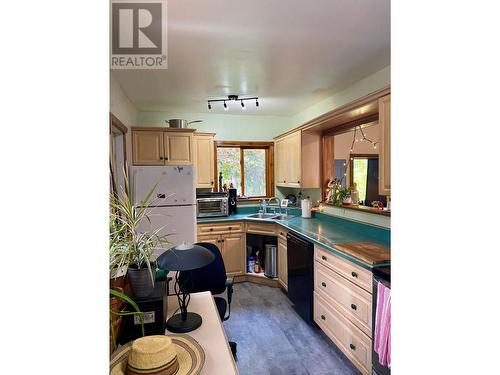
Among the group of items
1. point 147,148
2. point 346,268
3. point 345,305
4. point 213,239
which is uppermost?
point 147,148

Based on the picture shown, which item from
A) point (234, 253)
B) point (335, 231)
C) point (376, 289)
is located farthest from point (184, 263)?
point (234, 253)

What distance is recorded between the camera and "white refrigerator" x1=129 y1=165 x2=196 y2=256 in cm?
330

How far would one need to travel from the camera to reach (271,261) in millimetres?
3916

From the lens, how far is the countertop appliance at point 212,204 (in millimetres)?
4031

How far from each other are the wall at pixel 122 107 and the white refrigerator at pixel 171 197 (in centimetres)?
54

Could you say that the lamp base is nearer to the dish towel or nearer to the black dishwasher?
the dish towel

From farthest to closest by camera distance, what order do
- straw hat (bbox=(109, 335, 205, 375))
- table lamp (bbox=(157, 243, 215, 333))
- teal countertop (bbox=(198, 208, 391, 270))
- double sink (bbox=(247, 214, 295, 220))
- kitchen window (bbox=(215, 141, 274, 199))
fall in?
kitchen window (bbox=(215, 141, 274, 199)) → double sink (bbox=(247, 214, 295, 220)) → teal countertop (bbox=(198, 208, 391, 270)) → table lamp (bbox=(157, 243, 215, 333)) → straw hat (bbox=(109, 335, 205, 375))

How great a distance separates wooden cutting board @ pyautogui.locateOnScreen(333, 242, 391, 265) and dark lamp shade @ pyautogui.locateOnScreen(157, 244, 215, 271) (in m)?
1.20

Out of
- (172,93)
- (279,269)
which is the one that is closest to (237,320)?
(279,269)

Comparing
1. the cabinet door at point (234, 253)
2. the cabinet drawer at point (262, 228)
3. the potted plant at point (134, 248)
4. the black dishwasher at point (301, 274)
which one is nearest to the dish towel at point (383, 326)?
the black dishwasher at point (301, 274)

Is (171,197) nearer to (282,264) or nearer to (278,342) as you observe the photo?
(282,264)

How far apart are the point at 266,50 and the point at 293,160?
75.8 inches

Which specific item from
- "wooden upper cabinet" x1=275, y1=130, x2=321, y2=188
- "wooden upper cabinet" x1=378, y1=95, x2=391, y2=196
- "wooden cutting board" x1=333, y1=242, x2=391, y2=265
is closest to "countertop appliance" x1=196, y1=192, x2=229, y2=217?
"wooden upper cabinet" x1=275, y1=130, x2=321, y2=188
